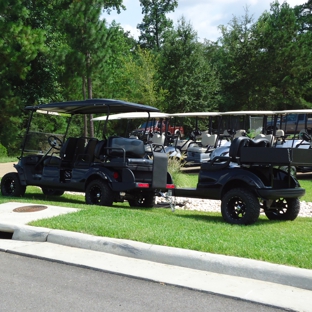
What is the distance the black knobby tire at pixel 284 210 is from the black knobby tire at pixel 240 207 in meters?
0.82

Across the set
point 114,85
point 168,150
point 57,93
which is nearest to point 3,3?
point 57,93

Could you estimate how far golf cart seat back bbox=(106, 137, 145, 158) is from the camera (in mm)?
10273

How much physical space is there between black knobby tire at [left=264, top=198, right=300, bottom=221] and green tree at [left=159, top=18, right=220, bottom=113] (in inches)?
1000

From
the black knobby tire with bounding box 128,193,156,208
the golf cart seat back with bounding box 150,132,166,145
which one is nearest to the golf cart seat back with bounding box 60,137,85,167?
the black knobby tire with bounding box 128,193,156,208

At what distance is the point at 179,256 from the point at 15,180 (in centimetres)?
620

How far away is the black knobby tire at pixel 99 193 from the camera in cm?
996

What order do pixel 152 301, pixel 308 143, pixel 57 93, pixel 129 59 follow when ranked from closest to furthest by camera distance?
pixel 152 301 → pixel 308 143 → pixel 57 93 → pixel 129 59

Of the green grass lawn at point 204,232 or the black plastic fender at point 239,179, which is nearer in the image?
the green grass lawn at point 204,232

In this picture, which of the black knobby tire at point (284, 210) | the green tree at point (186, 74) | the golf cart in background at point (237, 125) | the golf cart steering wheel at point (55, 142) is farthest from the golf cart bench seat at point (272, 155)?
the green tree at point (186, 74)

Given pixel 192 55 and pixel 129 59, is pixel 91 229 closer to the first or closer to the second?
pixel 192 55

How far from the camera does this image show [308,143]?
652 inches

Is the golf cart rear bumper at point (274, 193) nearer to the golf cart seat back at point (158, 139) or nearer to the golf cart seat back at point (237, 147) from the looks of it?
the golf cart seat back at point (237, 147)

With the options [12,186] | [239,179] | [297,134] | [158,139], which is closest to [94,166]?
[12,186]

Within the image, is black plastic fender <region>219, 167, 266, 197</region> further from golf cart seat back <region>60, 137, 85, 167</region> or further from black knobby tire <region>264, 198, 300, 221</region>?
golf cart seat back <region>60, 137, 85, 167</region>
